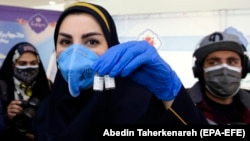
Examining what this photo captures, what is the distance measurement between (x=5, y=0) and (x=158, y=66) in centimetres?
474

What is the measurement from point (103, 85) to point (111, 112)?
210mm

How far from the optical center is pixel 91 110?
993 millimetres

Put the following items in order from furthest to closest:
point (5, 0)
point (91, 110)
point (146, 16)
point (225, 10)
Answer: point (5, 0) < point (146, 16) < point (225, 10) < point (91, 110)

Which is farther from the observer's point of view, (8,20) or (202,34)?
(202,34)

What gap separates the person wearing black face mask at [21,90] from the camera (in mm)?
1771

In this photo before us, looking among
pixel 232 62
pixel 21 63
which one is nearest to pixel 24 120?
pixel 21 63

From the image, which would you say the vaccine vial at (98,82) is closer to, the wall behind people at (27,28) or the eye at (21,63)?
the eye at (21,63)

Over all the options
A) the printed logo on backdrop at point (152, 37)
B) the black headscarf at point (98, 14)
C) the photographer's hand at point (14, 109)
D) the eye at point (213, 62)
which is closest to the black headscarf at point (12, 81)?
the photographer's hand at point (14, 109)

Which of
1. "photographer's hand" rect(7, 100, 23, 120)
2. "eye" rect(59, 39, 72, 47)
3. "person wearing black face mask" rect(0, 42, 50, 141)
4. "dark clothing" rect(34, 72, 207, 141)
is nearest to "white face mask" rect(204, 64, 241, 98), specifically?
"dark clothing" rect(34, 72, 207, 141)

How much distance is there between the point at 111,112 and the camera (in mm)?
1033

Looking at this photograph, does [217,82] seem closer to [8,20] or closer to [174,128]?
[174,128]

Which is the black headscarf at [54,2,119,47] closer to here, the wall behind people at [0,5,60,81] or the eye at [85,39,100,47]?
the eye at [85,39,100,47]

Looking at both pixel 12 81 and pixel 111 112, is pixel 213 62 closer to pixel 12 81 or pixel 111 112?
pixel 111 112

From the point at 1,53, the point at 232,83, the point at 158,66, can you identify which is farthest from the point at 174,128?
the point at 1,53
